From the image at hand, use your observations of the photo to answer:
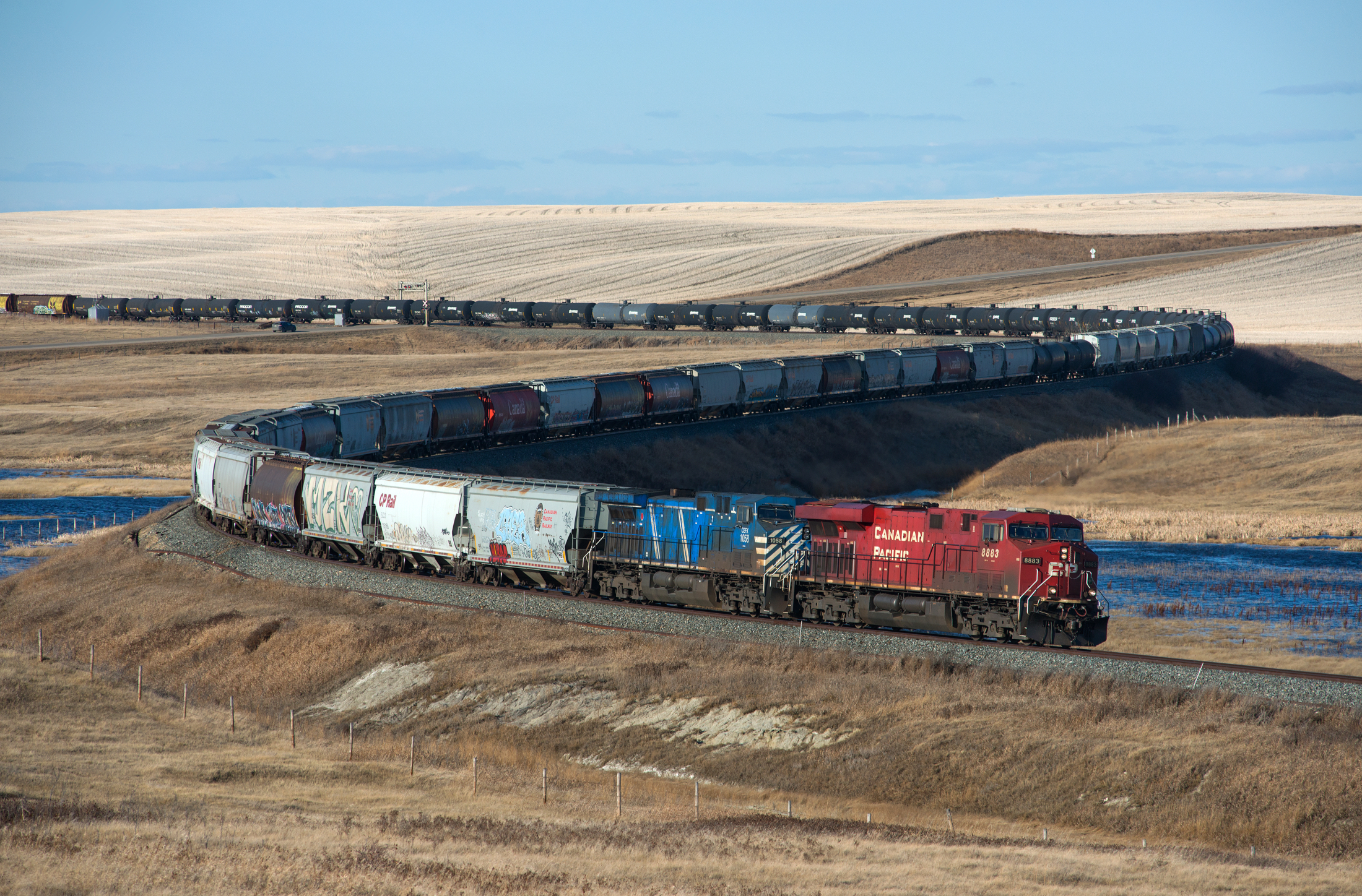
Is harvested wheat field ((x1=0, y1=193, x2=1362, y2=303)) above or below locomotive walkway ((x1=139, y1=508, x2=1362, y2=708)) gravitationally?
above

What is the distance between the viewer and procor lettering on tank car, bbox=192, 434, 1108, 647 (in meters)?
27.5

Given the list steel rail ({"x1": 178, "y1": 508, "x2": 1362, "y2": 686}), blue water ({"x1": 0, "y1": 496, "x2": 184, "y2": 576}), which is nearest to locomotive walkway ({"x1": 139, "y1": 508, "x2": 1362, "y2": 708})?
steel rail ({"x1": 178, "y1": 508, "x2": 1362, "y2": 686})

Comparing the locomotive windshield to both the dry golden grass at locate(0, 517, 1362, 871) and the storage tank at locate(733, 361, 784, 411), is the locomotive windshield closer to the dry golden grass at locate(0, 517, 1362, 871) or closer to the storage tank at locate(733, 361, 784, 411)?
the dry golden grass at locate(0, 517, 1362, 871)

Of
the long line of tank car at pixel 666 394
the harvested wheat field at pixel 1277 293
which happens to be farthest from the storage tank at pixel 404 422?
the harvested wheat field at pixel 1277 293

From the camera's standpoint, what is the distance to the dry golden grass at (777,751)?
20312 mm

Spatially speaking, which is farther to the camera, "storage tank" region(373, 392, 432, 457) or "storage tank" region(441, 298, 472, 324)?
"storage tank" region(441, 298, 472, 324)

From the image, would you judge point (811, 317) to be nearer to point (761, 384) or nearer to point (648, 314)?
point (648, 314)

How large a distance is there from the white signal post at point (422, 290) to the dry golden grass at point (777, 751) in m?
83.0

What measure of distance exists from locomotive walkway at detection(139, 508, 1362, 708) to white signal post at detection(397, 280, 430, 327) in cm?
7429

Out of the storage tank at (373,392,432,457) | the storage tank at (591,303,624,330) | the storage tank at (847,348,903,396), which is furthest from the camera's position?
the storage tank at (591,303,624,330)

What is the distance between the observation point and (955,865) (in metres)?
17.4

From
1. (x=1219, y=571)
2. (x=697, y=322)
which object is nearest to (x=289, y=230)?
(x=697, y=322)

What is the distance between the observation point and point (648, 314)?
11119cm

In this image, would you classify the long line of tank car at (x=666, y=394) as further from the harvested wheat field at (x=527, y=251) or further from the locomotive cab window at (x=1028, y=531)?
the harvested wheat field at (x=527, y=251)
